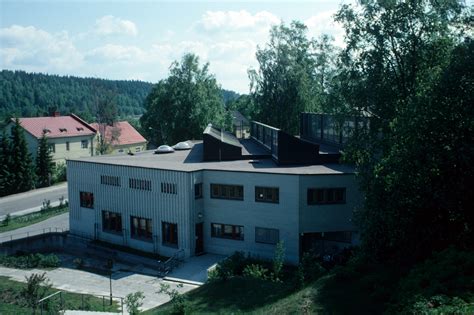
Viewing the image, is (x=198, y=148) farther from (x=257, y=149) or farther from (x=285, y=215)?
(x=285, y=215)

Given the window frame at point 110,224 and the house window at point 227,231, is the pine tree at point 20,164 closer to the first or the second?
the window frame at point 110,224

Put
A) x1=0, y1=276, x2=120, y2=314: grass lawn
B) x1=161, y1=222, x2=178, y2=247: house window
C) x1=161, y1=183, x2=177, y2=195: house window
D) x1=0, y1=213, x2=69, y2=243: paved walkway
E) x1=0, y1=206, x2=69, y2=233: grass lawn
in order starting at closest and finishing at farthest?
x1=0, y1=276, x2=120, y2=314: grass lawn
x1=161, y1=183, x2=177, y2=195: house window
x1=161, y1=222, x2=178, y2=247: house window
x1=0, y1=213, x2=69, y2=243: paved walkway
x1=0, y1=206, x2=69, y2=233: grass lawn

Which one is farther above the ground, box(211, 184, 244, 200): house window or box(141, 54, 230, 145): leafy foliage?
box(141, 54, 230, 145): leafy foliage

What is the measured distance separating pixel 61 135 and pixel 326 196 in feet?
157

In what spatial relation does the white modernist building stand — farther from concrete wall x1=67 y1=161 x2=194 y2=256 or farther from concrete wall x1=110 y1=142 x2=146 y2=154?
concrete wall x1=110 y1=142 x2=146 y2=154

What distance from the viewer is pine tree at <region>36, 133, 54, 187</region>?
195ft

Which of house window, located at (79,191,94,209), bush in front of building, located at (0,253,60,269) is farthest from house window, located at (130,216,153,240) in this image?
bush in front of building, located at (0,253,60,269)

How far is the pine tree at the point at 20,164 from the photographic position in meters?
56.0

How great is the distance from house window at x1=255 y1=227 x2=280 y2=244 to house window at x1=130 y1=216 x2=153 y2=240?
7.60 meters

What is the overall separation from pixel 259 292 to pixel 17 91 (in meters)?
203

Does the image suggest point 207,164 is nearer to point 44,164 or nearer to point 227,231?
point 227,231

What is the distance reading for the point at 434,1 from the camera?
87.0 ft

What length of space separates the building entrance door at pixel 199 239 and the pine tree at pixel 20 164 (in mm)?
33768

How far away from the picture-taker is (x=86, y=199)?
3628 centimetres
